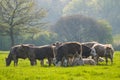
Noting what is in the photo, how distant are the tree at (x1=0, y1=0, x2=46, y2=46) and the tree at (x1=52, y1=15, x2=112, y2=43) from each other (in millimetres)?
31524

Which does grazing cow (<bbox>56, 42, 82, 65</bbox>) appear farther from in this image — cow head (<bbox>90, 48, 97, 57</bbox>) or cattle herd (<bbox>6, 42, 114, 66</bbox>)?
cow head (<bbox>90, 48, 97, 57</bbox>)

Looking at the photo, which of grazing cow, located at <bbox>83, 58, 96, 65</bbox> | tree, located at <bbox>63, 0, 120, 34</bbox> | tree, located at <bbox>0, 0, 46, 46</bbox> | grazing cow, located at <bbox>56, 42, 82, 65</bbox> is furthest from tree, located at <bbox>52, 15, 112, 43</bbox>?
grazing cow, located at <bbox>56, 42, 82, 65</bbox>

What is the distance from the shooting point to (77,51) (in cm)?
3019


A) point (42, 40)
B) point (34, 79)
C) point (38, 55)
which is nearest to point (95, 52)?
point (38, 55)

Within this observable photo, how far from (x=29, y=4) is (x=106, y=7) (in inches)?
2965

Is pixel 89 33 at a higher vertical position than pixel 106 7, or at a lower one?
lower

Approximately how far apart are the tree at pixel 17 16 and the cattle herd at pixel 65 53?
33.5 metres

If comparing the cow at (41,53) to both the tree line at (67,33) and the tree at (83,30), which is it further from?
the tree at (83,30)

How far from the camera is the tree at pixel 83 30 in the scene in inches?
3900

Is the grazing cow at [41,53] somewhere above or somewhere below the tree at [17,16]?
below

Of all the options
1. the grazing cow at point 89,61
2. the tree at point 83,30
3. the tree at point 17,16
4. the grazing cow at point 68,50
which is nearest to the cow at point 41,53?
the grazing cow at point 68,50

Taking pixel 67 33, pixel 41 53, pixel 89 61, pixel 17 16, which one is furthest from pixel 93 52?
pixel 67 33

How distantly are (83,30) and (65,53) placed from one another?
7098cm

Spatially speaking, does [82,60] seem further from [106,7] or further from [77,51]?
[106,7]
